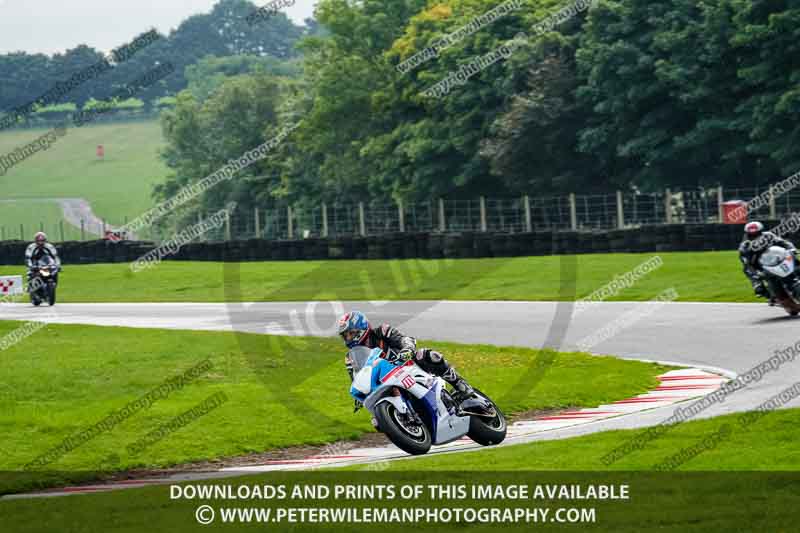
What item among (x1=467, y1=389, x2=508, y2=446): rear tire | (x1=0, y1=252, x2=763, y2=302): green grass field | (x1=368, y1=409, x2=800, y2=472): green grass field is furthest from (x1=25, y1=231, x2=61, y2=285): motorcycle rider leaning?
(x1=368, y1=409, x2=800, y2=472): green grass field

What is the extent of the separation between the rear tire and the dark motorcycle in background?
83.7 feet

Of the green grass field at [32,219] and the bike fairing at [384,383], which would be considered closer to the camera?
the bike fairing at [384,383]

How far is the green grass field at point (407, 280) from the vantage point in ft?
105

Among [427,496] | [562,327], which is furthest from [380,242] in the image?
[427,496]

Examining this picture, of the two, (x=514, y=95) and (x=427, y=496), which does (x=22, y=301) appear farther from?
(x=427, y=496)

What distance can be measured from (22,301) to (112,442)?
2715 cm

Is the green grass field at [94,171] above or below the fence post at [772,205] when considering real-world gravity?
above

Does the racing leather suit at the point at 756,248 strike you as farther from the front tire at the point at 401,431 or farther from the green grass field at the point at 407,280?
the front tire at the point at 401,431

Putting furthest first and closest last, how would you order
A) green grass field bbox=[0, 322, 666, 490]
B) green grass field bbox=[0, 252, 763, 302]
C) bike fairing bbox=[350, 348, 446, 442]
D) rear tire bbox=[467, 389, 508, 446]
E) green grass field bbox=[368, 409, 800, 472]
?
green grass field bbox=[0, 252, 763, 302] < green grass field bbox=[0, 322, 666, 490] < rear tire bbox=[467, 389, 508, 446] < bike fairing bbox=[350, 348, 446, 442] < green grass field bbox=[368, 409, 800, 472]

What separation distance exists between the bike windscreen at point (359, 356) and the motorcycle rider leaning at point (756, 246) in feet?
37.9

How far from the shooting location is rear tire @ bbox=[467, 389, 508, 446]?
551 inches

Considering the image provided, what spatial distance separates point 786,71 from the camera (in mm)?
46281

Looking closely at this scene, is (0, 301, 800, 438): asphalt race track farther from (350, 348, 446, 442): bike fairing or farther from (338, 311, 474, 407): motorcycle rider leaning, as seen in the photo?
(350, 348, 446, 442): bike fairing

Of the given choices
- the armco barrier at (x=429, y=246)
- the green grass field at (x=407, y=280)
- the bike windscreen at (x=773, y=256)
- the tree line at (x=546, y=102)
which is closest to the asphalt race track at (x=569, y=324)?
the bike windscreen at (x=773, y=256)
